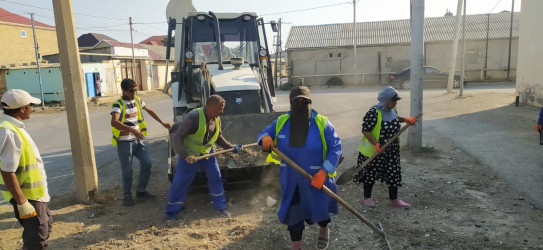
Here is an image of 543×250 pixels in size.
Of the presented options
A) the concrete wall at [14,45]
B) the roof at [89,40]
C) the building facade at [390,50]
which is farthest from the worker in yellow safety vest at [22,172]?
the roof at [89,40]

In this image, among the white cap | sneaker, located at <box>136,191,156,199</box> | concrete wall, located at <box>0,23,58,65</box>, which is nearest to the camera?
the white cap

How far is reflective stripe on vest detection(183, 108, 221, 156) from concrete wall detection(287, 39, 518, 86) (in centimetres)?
2371

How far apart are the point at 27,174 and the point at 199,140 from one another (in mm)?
1760

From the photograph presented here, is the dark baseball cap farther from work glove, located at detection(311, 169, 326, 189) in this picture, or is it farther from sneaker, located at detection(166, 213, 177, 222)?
sneaker, located at detection(166, 213, 177, 222)

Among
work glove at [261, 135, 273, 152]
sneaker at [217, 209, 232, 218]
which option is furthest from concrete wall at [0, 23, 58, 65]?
work glove at [261, 135, 273, 152]

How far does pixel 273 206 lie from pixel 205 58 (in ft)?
11.5

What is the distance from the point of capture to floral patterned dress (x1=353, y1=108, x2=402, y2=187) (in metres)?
4.41

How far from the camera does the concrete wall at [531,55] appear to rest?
11.9 metres

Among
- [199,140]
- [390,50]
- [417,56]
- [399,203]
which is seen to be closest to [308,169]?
[199,140]

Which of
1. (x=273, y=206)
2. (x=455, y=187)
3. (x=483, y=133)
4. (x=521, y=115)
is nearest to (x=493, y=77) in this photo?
(x=521, y=115)

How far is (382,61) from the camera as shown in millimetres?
27453

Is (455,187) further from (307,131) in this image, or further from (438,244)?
(307,131)

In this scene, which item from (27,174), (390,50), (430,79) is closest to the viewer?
(27,174)

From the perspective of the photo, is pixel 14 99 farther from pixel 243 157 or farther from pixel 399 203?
pixel 399 203
